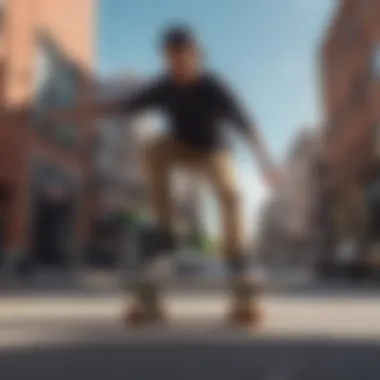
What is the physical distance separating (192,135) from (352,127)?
1960 centimetres

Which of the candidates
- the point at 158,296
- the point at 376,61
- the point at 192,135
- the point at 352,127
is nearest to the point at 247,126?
the point at 192,135

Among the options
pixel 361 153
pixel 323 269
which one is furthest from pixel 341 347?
pixel 361 153

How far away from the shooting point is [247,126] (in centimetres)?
347

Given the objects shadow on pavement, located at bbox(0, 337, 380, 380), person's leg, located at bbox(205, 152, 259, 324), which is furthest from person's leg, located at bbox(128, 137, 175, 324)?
shadow on pavement, located at bbox(0, 337, 380, 380)

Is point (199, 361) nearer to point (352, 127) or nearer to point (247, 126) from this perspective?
point (247, 126)

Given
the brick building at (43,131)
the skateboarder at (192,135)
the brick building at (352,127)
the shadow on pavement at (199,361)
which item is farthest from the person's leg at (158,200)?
the brick building at (352,127)

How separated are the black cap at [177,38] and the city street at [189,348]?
132 centimetres

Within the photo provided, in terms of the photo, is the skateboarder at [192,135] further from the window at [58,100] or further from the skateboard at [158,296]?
the window at [58,100]

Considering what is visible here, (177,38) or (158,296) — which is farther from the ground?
(177,38)

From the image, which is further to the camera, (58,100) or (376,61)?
(376,61)

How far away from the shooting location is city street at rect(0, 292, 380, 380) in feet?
7.75

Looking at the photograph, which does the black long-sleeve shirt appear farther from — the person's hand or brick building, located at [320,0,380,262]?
brick building, located at [320,0,380,262]

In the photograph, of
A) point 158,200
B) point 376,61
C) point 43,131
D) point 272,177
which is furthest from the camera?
point 376,61

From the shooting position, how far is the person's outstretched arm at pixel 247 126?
11.3 feet
